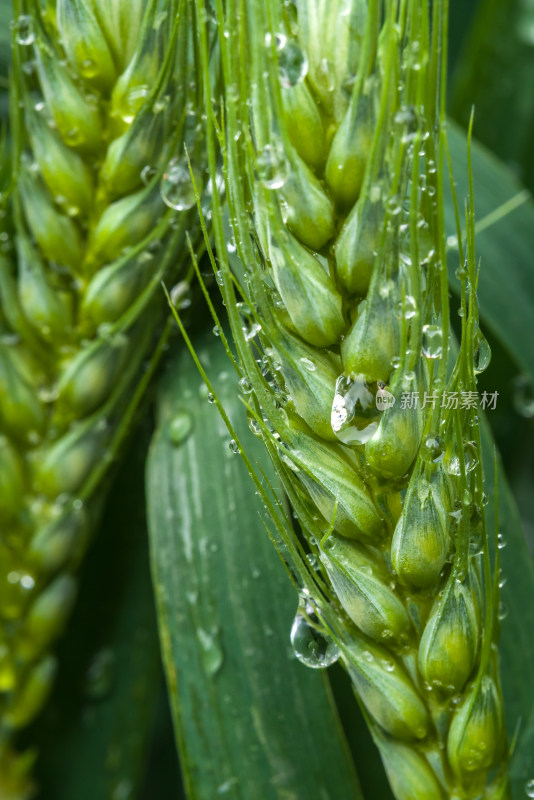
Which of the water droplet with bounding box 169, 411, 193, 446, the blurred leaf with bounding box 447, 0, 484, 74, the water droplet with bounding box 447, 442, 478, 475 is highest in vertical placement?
the blurred leaf with bounding box 447, 0, 484, 74

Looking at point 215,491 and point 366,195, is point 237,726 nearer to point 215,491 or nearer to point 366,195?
point 215,491

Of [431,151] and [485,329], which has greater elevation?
[431,151]

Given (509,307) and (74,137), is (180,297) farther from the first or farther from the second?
(509,307)

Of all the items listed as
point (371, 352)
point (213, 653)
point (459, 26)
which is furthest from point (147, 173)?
point (459, 26)

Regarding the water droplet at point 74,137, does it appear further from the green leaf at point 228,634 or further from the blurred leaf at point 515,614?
the blurred leaf at point 515,614

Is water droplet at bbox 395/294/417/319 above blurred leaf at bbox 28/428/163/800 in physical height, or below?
above

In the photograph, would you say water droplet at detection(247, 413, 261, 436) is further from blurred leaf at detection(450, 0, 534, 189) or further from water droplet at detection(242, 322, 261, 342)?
blurred leaf at detection(450, 0, 534, 189)

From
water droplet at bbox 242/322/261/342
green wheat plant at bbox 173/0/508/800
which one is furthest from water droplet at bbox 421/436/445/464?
water droplet at bbox 242/322/261/342

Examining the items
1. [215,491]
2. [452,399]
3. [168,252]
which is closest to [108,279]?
[168,252]
